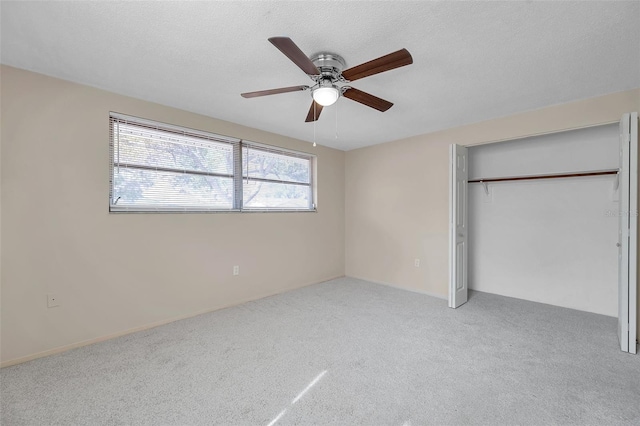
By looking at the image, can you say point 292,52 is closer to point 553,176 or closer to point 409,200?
point 409,200

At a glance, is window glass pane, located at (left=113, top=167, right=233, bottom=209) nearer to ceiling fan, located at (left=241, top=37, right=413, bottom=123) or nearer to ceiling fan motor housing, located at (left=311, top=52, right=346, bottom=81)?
ceiling fan, located at (left=241, top=37, right=413, bottom=123)

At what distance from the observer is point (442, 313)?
3270 millimetres

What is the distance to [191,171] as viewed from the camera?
3.18m

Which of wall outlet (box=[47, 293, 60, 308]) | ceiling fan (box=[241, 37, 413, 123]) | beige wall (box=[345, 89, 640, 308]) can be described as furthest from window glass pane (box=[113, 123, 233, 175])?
beige wall (box=[345, 89, 640, 308])

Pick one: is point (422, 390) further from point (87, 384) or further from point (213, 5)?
point (213, 5)

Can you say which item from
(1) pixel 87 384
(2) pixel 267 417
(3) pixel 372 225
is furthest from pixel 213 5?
(3) pixel 372 225

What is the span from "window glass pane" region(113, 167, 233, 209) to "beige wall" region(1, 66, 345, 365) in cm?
13

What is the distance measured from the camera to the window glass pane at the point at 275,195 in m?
3.75

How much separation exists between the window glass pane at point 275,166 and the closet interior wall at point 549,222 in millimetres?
2578

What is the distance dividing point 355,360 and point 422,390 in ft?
1.82

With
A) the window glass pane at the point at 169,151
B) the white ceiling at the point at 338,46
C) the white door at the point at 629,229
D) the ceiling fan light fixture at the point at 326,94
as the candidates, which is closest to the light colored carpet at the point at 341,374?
the white door at the point at 629,229

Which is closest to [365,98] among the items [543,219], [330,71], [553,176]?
[330,71]

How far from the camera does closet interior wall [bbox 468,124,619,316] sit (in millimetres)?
3113

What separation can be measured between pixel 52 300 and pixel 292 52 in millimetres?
2835
